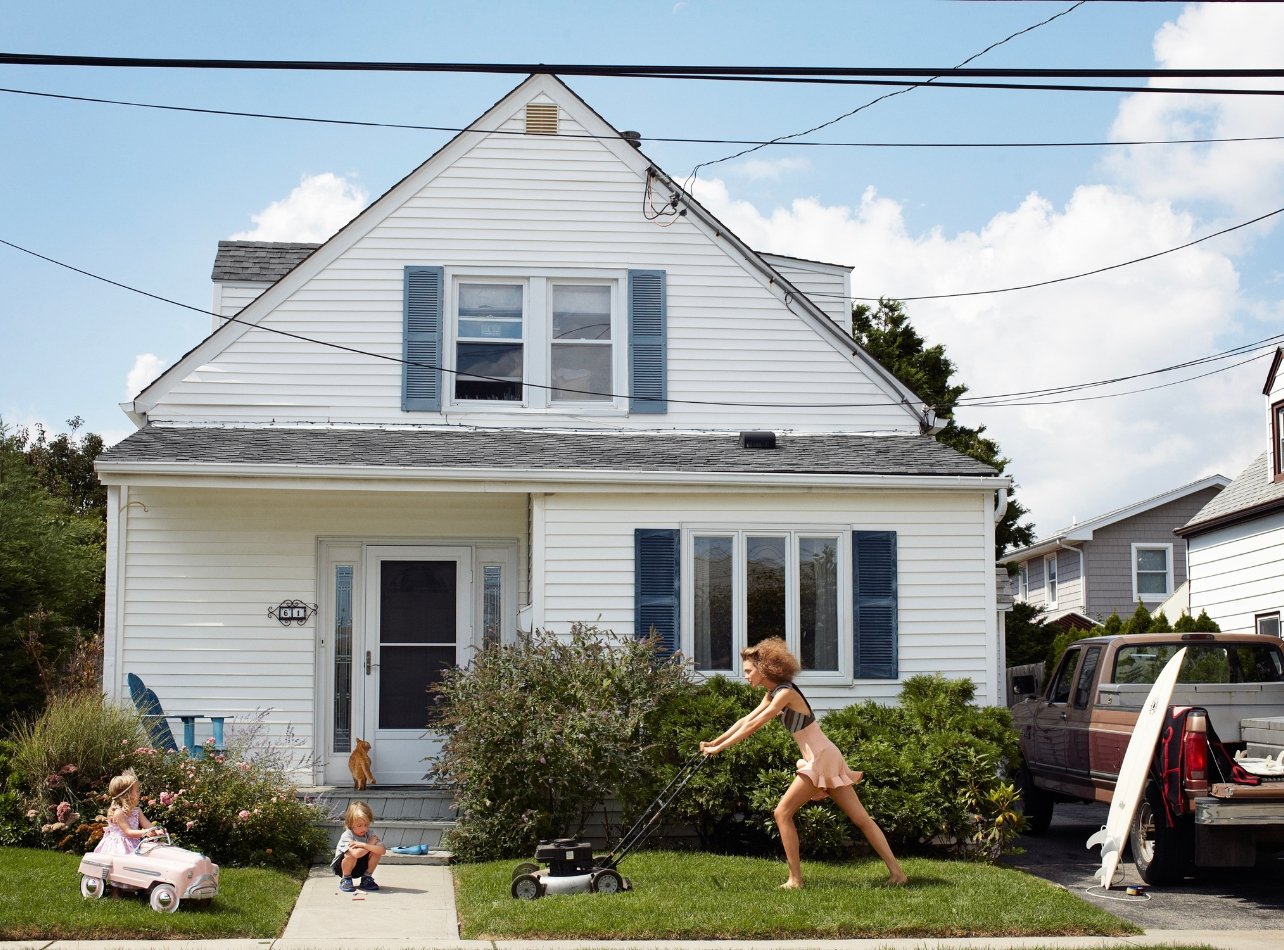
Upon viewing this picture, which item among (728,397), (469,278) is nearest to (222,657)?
(469,278)

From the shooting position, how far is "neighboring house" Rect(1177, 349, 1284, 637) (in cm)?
1902

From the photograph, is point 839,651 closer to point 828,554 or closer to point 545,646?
point 828,554

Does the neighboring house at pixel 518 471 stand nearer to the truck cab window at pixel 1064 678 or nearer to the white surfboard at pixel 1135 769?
the truck cab window at pixel 1064 678

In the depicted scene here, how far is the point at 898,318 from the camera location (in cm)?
2647

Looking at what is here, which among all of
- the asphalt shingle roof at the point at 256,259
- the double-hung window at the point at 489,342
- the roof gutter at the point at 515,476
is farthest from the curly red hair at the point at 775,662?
the asphalt shingle roof at the point at 256,259

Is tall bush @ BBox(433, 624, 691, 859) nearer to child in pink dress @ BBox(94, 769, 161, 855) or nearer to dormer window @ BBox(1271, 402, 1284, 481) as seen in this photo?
child in pink dress @ BBox(94, 769, 161, 855)

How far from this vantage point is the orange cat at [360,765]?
41.7ft

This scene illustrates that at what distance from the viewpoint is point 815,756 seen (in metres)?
9.06

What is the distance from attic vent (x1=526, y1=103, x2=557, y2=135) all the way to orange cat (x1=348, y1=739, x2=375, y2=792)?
251 inches

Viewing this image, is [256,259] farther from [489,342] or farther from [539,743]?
[539,743]

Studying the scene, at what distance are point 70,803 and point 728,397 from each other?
7.12 meters

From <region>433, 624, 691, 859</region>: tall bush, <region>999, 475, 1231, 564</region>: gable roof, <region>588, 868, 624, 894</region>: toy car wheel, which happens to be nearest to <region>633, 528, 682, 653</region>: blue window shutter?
<region>433, 624, 691, 859</region>: tall bush

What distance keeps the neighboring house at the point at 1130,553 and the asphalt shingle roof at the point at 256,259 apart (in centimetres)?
2099

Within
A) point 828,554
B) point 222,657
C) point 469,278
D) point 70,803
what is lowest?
point 70,803
